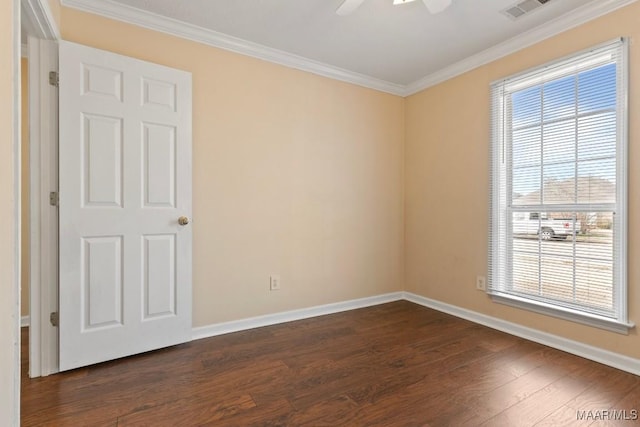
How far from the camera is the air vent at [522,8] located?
2184 mm

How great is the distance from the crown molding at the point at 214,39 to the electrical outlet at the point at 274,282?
2008 mm

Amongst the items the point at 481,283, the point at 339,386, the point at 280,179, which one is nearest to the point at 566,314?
the point at 481,283

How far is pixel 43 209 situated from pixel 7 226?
39.8 inches

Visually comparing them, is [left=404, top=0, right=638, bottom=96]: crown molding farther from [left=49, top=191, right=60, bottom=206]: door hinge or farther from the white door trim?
[left=49, top=191, right=60, bottom=206]: door hinge

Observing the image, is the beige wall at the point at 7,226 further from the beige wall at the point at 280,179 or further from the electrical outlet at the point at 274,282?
the electrical outlet at the point at 274,282

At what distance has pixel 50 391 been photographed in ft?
5.96

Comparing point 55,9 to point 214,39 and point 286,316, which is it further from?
point 286,316

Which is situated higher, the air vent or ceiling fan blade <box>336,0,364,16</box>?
the air vent

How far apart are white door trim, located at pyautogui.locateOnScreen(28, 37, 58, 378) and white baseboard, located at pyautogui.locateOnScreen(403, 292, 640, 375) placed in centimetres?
327

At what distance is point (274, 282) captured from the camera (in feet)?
9.69

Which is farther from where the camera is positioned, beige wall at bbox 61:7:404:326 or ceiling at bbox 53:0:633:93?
beige wall at bbox 61:7:404:326

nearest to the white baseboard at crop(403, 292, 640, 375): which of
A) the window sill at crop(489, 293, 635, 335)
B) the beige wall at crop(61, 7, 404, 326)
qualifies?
the window sill at crop(489, 293, 635, 335)

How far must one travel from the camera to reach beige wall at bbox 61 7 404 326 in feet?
8.49

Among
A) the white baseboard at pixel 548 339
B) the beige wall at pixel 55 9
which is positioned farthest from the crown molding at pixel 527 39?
the beige wall at pixel 55 9
